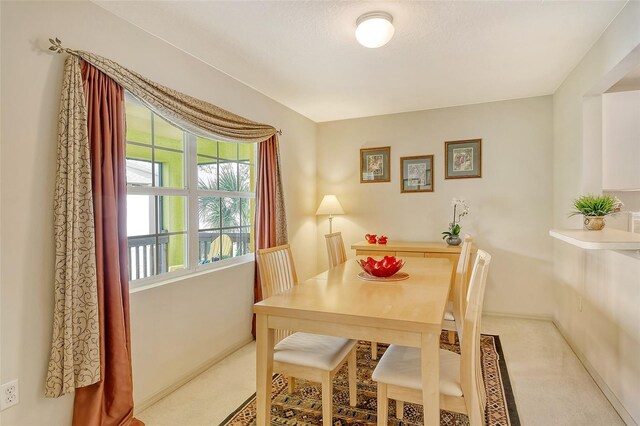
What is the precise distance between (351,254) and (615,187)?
272cm

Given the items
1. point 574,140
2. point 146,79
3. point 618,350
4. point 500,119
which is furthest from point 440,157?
point 146,79

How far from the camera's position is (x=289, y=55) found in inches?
104

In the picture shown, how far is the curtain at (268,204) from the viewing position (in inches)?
132

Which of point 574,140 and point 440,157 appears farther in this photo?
point 440,157

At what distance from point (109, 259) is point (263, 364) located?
102cm

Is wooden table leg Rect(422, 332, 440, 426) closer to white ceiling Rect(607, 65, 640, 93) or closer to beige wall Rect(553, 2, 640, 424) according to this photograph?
beige wall Rect(553, 2, 640, 424)

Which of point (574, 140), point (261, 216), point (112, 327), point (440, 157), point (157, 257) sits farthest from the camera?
point (440, 157)

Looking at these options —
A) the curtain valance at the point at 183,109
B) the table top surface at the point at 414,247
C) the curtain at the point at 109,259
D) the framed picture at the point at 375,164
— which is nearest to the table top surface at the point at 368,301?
the curtain at the point at 109,259

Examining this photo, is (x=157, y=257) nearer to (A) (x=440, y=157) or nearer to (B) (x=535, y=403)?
(B) (x=535, y=403)

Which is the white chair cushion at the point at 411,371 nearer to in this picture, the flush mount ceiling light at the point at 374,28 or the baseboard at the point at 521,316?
the flush mount ceiling light at the point at 374,28

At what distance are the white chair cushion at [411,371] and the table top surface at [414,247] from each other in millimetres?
1941

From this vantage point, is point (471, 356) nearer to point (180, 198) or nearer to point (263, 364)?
point (263, 364)

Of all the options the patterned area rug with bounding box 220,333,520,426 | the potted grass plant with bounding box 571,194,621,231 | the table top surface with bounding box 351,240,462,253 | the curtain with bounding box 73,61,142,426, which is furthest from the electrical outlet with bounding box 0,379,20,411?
the potted grass plant with bounding box 571,194,621,231

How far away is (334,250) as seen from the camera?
318cm
